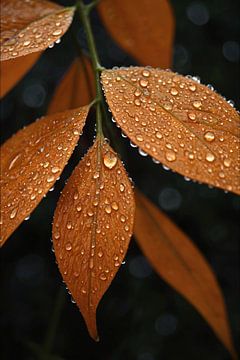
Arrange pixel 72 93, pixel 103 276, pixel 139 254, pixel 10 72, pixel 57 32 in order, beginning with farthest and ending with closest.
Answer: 1. pixel 139 254
2. pixel 72 93
3. pixel 10 72
4. pixel 57 32
5. pixel 103 276

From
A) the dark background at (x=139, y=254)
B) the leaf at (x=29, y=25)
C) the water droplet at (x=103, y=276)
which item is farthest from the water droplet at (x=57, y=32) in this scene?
the dark background at (x=139, y=254)

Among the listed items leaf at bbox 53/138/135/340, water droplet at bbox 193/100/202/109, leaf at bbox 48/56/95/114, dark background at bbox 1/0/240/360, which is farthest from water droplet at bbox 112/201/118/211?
dark background at bbox 1/0/240/360

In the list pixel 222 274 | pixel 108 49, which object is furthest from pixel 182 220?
pixel 108 49

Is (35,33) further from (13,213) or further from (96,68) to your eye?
(13,213)

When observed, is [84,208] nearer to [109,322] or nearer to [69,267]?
[69,267]

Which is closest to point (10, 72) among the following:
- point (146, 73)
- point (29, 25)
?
point (29, 25)

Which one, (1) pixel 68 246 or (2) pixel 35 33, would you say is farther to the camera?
(2) pixel 35 33
